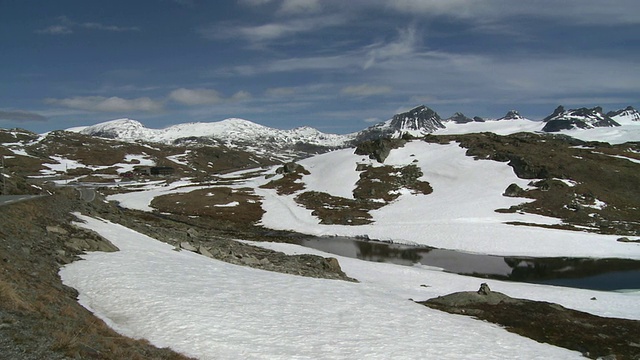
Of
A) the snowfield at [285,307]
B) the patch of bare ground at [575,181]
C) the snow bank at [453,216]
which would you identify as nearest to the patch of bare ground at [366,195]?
the snow bank at [453,216]

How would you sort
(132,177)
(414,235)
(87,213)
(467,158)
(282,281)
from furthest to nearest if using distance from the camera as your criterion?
(132,177)
(467,158)
(414,235)
(87,213)
(282,281)

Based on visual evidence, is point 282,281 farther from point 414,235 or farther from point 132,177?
point 132,177

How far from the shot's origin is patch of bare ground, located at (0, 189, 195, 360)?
11.9m

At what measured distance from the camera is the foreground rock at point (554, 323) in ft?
76.0

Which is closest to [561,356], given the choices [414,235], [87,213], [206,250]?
[206,250]

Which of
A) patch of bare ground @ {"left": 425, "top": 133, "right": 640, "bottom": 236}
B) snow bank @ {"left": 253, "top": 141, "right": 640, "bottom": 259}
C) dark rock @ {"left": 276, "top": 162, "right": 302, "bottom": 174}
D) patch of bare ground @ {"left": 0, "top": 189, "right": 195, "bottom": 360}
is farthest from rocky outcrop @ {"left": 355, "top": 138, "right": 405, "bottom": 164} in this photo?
patch of bare ground @ {"left": 0, "top": 189, "right": 195, "bottom": 360}

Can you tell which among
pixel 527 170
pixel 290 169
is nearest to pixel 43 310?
pixel 527 170

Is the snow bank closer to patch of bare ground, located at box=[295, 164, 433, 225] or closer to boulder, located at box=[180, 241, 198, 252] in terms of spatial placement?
patch of bare ground, located at box=[295, 164, 433, 225]

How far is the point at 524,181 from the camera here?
305 ft

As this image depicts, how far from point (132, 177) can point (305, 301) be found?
17648 cm

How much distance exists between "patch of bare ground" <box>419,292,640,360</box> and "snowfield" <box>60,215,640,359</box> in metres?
1.90

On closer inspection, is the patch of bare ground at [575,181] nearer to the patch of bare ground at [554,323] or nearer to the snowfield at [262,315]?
the patch of bare ground at [554,323]

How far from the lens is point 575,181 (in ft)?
303

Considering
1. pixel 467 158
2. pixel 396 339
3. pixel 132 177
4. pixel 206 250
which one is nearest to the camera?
pixel 396 339
